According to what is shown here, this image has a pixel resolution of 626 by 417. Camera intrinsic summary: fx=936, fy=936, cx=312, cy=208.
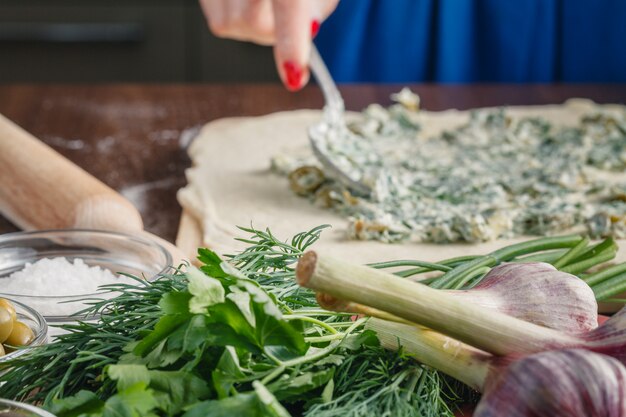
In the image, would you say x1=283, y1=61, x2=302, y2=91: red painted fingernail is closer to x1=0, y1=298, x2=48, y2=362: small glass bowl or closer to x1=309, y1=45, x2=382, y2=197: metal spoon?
x1=309, y1=45, x2=382, y2=197: metal spoon

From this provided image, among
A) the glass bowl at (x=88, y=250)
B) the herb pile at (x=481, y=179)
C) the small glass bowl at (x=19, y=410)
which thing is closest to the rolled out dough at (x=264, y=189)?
the herb pile at (x=481, y=179)

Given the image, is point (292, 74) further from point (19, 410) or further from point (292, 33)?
point (19, 410)

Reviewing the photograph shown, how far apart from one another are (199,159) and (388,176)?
0.45m

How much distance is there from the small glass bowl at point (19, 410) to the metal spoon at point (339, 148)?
1.00 metres

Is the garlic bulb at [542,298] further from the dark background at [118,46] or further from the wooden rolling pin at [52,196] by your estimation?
the dark background at [118,46]

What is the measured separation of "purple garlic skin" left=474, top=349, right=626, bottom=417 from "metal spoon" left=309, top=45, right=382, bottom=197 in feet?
3.15

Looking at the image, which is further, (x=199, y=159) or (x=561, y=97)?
(x=561, y=97)

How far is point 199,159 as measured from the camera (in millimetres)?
1911

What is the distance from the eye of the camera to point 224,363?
718mm

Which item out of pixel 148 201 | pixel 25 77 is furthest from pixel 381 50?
pixel 25 77

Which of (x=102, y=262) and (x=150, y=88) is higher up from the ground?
(x=102, y=262)

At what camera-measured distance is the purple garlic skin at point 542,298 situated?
2.64 ft

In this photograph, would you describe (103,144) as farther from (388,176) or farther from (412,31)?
(412,31)

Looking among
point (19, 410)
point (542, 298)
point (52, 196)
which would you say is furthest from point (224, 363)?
point (52, 196)
